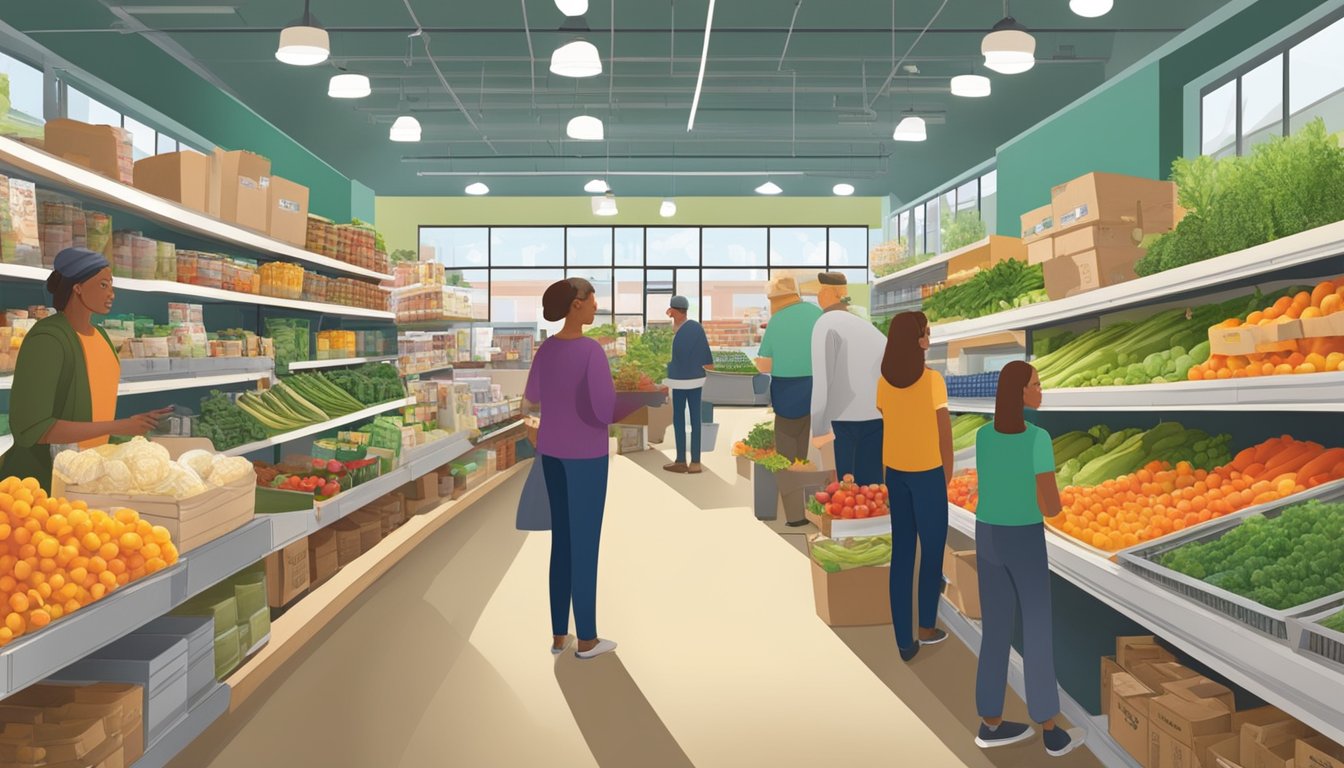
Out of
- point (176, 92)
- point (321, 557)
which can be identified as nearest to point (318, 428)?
point (321, 557)

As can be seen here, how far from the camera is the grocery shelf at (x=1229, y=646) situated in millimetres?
2100

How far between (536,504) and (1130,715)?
253cm

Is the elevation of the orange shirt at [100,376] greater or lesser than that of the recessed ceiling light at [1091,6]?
lesser

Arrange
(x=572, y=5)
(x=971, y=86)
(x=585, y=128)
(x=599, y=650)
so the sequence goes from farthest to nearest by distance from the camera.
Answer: (x=585, y=128), (x=971, y=86), (x=572, y=5), (x=599, y=650)

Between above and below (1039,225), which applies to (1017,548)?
below

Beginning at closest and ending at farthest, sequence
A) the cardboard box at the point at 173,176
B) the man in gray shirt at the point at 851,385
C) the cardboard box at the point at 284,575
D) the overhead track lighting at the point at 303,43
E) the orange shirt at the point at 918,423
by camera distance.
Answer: the orange shirt at the point at 918,423 < the cardboard box at the point at 284,575 < the cardboard box at the point at 173,176 < the man in gray shirt at the point at 851,385 < the overhead track lighting at the point at 303,43

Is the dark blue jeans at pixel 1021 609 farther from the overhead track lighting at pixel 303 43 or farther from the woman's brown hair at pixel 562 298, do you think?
the overhead track lighting at pixel 303 43

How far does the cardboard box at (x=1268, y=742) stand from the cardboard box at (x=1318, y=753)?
6cm

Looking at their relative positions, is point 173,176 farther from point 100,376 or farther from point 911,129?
point 911,129

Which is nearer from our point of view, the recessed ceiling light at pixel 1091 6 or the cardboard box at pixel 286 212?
the cardboard box at pixel 286 212

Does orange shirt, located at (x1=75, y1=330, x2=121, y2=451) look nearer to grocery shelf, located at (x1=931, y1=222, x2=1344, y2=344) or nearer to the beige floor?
the beige floor

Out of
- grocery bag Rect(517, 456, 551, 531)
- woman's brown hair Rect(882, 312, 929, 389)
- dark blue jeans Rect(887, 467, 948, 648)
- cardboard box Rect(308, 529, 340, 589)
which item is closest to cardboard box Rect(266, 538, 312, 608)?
cardboard box Rect(308, 529, 340, 589)

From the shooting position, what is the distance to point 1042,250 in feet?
17.4

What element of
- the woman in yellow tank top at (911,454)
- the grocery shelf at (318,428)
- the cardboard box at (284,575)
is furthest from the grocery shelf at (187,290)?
the woman in yellow tank top at (911,454)
